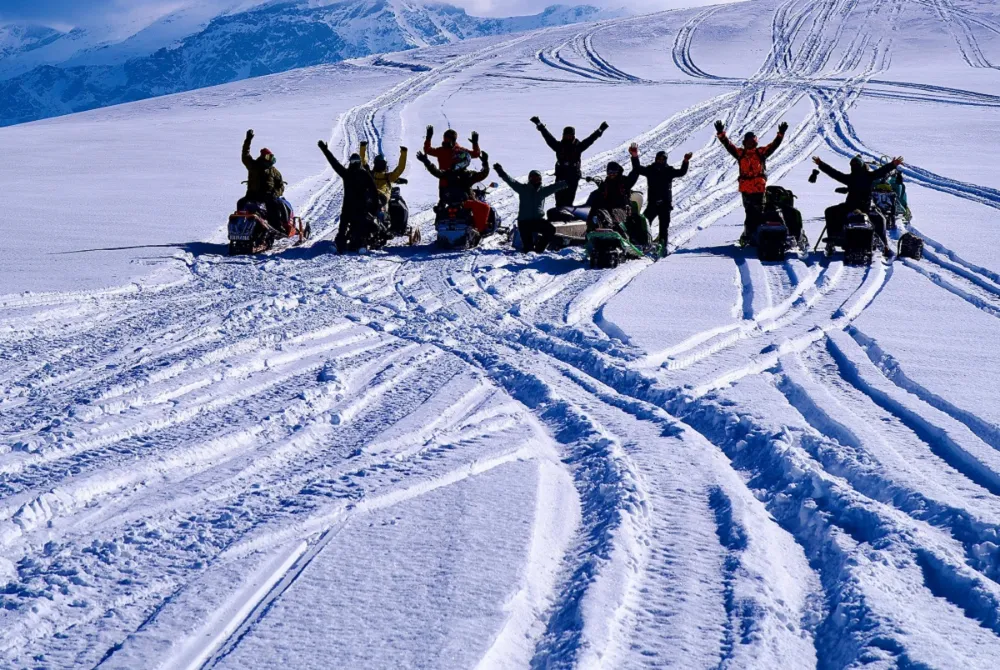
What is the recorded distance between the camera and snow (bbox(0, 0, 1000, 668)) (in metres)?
3.41

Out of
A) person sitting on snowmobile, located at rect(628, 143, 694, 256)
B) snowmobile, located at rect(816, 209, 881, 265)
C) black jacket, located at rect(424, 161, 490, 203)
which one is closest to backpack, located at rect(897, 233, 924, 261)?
snowmobile, located at rect(816, 209, 881, 265)

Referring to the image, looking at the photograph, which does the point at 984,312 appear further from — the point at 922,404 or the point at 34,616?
the point at 34,616

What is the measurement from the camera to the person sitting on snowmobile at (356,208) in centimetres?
1129

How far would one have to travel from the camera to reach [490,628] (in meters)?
3.37

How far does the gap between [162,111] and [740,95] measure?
819 inches

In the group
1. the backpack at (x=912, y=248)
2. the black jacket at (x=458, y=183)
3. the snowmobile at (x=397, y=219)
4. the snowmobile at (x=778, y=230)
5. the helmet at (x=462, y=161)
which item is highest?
the helmet at (x=462, y=161)

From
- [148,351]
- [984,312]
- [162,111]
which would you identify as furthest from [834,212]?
[162,111]

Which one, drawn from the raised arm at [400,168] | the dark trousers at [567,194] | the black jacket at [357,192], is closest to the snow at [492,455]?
the black jacket at [357,192]

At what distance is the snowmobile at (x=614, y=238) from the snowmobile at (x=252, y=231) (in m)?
3.73

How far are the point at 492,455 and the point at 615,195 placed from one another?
6718 millimetres

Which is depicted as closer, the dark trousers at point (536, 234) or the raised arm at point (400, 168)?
the dark trousers at point (536, 234)

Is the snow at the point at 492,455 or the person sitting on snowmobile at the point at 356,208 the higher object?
the person sitting on snowmobile at the point at 356,208

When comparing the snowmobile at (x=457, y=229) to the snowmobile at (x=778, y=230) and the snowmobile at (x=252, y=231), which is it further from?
the snowmobile at (x=778, y=230)

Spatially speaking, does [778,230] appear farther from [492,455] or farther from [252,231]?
[492,455]
